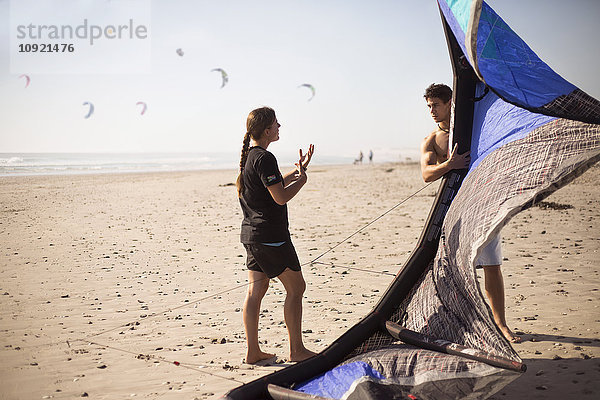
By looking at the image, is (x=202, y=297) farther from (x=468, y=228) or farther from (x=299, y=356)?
(x=468, y=228)

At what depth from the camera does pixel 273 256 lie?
403 cm

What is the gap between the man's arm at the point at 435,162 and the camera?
418cm

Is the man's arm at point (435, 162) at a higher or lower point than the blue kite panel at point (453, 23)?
lower

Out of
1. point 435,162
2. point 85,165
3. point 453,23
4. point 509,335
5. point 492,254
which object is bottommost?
point 509,335

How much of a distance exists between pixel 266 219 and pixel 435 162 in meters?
1.54

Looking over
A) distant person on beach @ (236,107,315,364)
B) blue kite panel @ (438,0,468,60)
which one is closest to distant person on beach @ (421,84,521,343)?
blue kite panel @ (438,0,468,60)

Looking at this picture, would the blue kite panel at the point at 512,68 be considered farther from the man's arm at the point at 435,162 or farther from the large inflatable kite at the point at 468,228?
the man's arm at the point at 435,162

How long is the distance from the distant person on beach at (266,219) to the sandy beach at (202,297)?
0.52 metres

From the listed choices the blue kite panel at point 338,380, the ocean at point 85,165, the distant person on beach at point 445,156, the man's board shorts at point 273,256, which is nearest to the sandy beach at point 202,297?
the distant person on beach at point 445,156

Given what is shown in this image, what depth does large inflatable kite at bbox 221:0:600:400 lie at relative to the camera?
325cm

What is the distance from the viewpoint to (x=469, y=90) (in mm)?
4301

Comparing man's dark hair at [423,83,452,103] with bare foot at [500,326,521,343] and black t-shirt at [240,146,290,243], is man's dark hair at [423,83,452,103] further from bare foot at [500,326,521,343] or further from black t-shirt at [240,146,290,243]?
bare foot at [500,326,521,343]

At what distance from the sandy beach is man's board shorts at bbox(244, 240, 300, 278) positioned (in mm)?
802

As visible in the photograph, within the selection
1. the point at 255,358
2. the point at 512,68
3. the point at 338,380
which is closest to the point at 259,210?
the point at 255,358
